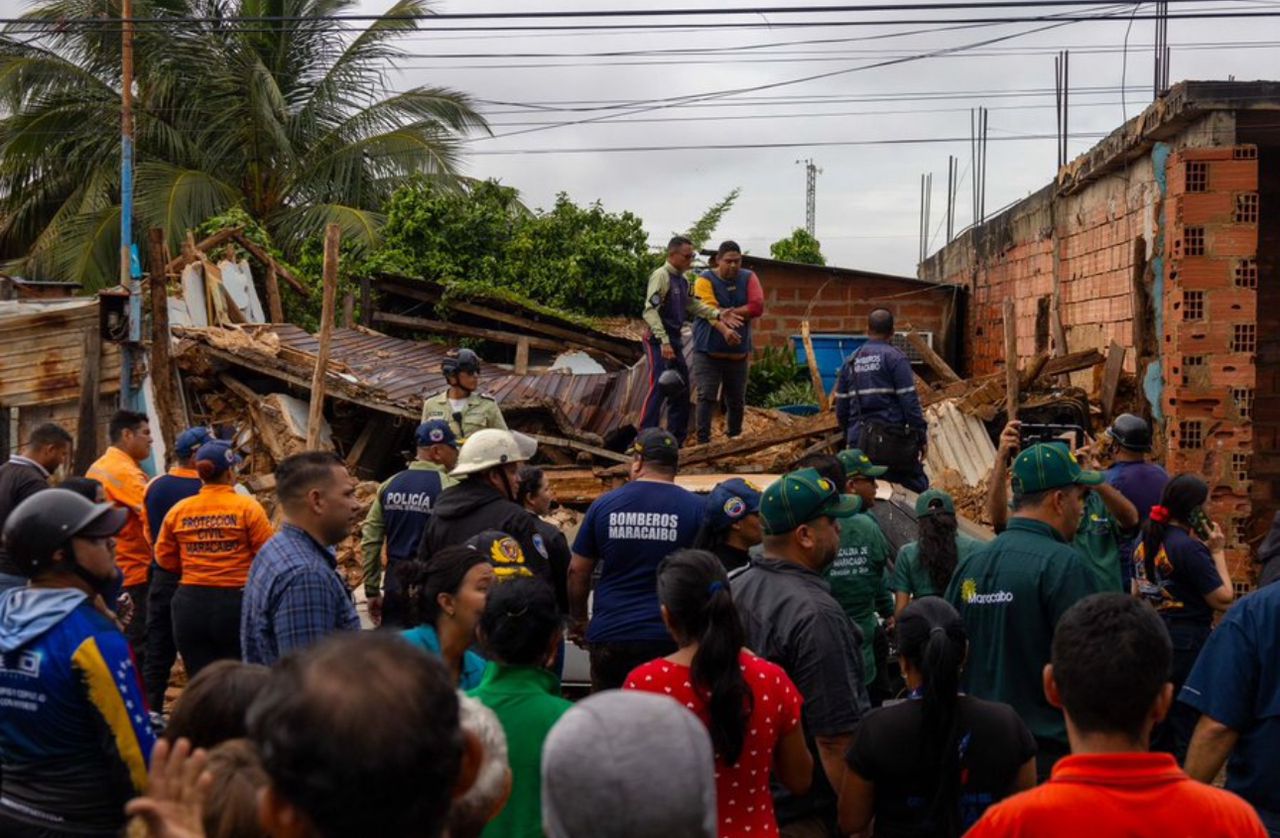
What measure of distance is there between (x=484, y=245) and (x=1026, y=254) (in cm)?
835

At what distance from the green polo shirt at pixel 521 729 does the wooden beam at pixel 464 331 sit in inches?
572

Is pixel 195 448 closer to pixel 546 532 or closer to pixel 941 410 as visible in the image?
pixel 546 532

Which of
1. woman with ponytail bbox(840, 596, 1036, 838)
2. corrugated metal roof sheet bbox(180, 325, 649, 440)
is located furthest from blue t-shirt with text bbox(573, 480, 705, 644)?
corrugated metal roof sheet bbox(180, 325, 649, 440)

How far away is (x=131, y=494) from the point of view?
833 centimetres

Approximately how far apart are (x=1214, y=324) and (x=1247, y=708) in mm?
8477

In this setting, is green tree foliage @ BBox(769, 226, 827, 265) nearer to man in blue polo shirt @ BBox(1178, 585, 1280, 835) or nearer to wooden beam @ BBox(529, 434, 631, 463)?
wooden beam @ BBox(529, 434, 631, 463)

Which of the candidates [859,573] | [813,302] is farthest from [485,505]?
[813,302]

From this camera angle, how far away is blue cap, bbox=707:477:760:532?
5840 mm

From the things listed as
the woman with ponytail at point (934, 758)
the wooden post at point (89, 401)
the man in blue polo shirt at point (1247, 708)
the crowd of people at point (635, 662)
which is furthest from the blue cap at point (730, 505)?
the wooden post at point (89, 401)

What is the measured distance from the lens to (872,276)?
20.8m

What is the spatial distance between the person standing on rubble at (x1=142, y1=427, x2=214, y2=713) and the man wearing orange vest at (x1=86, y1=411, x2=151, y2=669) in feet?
0.60

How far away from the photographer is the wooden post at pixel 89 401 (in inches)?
551

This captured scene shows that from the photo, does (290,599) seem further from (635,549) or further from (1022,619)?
(1022,619)

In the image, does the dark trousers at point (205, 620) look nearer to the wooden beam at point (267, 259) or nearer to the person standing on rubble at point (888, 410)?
the person standing on rubble at point (888, 410)
